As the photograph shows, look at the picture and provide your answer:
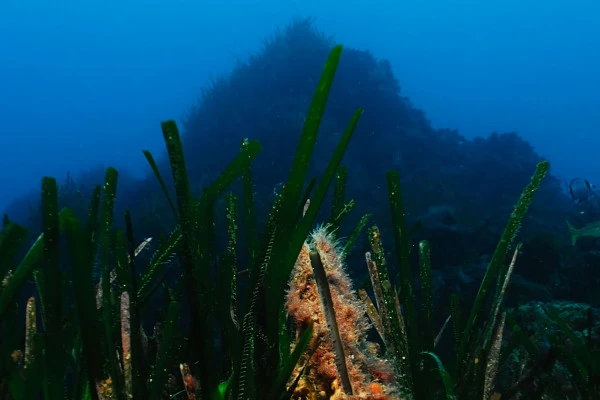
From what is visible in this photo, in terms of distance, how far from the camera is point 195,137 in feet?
68.3

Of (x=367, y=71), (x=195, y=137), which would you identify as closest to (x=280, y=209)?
(x=195, y=137)

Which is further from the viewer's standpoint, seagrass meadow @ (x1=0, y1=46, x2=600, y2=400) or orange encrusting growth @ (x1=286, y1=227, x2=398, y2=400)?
orange encrusting growth @ (x1=286, y1=227, x2=398, y2=400)

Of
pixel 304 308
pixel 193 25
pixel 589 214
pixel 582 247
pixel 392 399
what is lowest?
pixel 392 399

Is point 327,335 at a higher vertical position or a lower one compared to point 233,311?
lower

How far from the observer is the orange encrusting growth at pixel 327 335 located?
1.24 meters

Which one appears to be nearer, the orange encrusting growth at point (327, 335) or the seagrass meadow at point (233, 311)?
the seagrass meadow at point (233, 311)

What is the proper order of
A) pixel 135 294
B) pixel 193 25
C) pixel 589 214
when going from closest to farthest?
pixel 135 294
pixel 589 214
pixel 193 25

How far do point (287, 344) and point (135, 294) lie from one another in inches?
21.0

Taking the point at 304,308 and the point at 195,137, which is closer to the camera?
the point at 304,308

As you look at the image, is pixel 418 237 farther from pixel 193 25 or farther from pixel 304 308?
pixel 193 25

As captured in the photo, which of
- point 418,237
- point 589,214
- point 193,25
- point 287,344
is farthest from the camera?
point 193,25

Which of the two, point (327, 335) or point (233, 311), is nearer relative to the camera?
point (233, 311)

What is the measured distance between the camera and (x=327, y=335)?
1287 millimetres

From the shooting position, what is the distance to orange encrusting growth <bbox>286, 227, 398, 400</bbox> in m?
1.24
